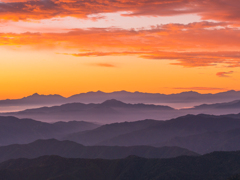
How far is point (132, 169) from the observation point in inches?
6732

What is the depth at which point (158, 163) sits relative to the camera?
168000 mm

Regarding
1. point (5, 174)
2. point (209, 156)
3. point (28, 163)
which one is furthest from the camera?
point (28, 163)

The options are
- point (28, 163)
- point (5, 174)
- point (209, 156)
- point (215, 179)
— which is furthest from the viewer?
point (28, 163)

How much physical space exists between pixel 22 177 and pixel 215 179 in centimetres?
8299

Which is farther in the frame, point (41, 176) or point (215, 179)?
point (41, 176)

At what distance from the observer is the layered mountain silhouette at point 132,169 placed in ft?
509

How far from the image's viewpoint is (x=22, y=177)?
538 ft

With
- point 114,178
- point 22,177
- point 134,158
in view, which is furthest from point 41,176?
point 134,158

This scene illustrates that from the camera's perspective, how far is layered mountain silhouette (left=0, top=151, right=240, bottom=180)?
15512 centimetres

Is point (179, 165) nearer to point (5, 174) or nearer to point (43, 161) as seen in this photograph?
point (43, 161)

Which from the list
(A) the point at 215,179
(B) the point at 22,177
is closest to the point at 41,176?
(B) the point at 22,177

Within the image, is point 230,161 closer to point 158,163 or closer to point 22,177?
point 158,163

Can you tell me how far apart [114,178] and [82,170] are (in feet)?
49.7

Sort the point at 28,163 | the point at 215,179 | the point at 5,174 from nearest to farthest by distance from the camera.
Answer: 1. the point at 215,179
2. the point at 5,174
3. the point at 28,163
